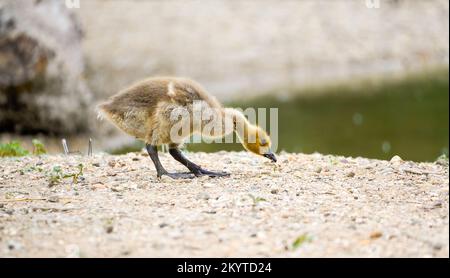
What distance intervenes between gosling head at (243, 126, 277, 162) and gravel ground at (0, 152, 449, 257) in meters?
0.19

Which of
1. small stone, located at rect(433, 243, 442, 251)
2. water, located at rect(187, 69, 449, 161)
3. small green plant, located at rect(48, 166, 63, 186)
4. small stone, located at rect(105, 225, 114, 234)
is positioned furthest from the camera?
water, located at rect(187, 69, 449, 161)

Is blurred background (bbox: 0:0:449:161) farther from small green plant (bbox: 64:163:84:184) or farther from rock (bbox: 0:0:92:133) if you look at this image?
small green plant (bbox: 64:163:84:184)

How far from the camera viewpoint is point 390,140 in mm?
15484

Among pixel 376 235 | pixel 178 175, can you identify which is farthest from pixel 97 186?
pixel 376 235

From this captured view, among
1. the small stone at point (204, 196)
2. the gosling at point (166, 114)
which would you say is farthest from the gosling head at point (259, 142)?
the small stone at point (204, 196)

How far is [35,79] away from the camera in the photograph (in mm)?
17984

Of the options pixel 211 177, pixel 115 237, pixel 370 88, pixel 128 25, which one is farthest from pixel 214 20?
pixel 115 237

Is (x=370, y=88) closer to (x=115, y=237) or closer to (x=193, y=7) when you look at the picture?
(x=193, y=7)

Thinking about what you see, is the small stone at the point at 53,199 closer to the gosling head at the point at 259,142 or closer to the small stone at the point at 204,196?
the small stone at the point at 204,196

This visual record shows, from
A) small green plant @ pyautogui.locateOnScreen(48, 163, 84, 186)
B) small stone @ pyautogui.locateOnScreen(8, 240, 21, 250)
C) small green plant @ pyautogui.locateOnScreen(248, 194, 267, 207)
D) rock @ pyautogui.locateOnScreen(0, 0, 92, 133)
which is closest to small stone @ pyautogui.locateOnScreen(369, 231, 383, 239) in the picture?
small green plant @ pyautogui.locateOnScreen(248, 194, 267, 207)

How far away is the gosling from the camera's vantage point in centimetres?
704

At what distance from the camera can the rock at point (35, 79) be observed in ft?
57.7

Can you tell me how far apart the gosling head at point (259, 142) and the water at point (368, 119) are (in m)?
5.63

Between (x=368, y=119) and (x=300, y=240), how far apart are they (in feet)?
46.9
